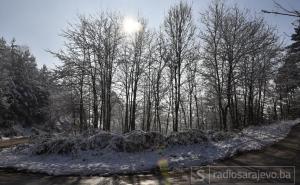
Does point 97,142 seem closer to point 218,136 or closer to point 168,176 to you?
point 168,176

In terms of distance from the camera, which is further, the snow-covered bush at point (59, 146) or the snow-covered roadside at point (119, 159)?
the snow-covered bush at point (59, 146)

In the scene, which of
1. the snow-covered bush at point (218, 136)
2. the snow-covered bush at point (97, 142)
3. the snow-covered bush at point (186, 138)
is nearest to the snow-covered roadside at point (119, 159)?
the snow-covered bush at point (186, 138)

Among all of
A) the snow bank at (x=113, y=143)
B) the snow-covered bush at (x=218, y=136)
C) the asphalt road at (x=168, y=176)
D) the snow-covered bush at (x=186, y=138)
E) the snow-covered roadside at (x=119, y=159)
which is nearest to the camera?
the asphalt road at (x=168, y=176)

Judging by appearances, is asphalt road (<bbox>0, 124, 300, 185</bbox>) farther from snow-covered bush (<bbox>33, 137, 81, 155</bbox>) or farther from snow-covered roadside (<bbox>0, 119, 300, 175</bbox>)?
snow-covered bush (<bbox>33, 137, 81, 155</bbox>)

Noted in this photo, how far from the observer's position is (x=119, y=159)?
12188 mm

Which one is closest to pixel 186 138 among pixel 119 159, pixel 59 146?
pixel 119 159

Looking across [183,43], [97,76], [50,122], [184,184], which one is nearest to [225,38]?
[183,43]

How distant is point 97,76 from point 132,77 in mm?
4757

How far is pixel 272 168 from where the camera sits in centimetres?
981

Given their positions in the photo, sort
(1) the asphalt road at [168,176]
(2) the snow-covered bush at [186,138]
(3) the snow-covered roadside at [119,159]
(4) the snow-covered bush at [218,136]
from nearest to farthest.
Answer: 1. (1) the asphalt road at [168,176]
2. (3) the snow-covered roadside at [119,159]
3. (2) the snow-covered bush at [186,138]
4. (4) the snow-covered bush at [218,136]

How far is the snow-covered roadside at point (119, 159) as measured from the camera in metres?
10.7

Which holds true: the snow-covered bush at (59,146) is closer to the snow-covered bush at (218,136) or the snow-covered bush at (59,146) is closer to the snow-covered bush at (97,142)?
the snow-covered bush at (97,142)

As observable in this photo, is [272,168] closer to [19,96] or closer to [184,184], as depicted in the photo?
[184,184]

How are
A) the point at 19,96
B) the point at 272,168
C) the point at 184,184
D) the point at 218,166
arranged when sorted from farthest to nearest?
1. the point at 19,96
2. the point at 218,166
3. the point at 272,168
4. the point at 184,184
